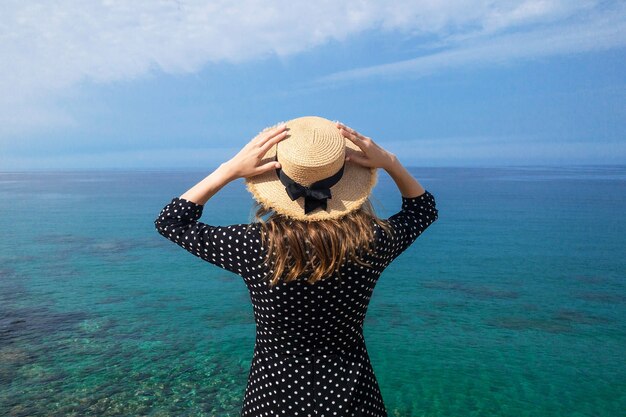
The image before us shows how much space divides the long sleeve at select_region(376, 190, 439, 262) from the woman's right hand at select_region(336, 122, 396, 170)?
0.87ft

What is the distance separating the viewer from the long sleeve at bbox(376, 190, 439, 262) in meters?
2.28

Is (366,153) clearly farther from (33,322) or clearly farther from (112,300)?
(112,300)

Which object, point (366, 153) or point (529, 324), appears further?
point (529, 324)

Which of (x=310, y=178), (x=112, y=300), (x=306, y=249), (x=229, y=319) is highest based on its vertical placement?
(x=310, y=178)

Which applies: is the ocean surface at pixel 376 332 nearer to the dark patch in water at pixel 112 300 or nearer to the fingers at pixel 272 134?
the dark patch in water at pixel 112 300

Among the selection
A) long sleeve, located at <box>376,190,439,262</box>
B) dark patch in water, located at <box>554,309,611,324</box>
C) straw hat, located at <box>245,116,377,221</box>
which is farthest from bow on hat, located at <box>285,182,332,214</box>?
dark patch in water, located at <box>554,309,611,324</box>

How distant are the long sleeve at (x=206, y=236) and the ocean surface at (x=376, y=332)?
0.59 metres

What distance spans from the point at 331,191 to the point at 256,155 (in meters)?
0.33

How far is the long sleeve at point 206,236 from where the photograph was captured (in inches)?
81.9

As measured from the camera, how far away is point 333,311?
221 cm

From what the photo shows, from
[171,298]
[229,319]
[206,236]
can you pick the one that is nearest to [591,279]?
[229,319]

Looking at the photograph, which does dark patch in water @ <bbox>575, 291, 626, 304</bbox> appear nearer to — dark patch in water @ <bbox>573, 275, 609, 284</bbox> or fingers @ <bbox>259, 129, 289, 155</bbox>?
dark patch in water @ <bbox>573, 275, 609, 284</bbox>

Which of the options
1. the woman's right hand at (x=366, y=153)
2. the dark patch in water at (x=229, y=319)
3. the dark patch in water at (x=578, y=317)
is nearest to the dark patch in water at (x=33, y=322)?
the dark patch in water at (x=229, y=319)

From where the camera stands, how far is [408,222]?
243 cm
